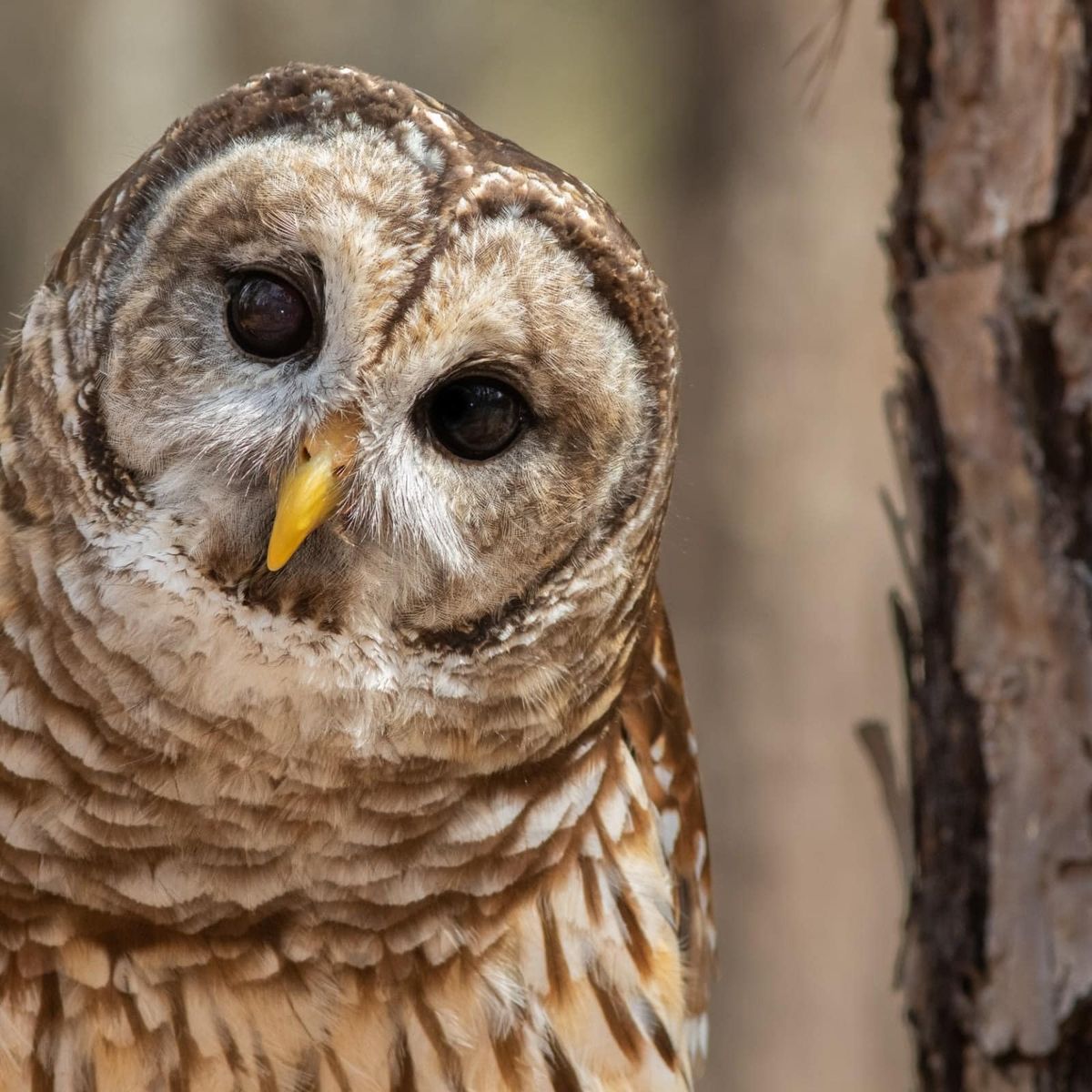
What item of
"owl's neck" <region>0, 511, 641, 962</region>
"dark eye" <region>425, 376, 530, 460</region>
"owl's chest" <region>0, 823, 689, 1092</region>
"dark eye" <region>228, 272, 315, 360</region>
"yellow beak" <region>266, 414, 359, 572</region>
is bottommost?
"owl's chest" <region>0, 823, 689, 1092</region>

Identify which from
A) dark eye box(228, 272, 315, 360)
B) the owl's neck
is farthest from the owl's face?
the owl's neck

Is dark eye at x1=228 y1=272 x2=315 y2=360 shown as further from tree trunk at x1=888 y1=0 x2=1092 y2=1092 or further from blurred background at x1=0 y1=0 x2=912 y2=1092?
blurred background at x1=0 y1=0 x2=912 y2=1092

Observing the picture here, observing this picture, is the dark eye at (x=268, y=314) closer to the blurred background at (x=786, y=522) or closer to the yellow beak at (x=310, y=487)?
the yellow beak at (x=310, y=487)

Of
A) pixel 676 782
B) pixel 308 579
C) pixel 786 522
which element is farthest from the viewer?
pixel 786 522

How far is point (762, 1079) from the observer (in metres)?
4.36

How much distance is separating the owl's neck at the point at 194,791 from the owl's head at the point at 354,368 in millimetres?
89

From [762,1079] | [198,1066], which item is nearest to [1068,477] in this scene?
[198,1066]

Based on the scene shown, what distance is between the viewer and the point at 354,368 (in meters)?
1.56

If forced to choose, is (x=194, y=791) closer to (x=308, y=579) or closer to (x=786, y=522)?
(x=308, y=579)

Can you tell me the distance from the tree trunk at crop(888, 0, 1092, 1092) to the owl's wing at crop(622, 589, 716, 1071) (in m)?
0.45

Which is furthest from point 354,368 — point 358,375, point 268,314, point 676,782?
point 676,782

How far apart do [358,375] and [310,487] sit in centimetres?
13

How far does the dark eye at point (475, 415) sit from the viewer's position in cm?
164

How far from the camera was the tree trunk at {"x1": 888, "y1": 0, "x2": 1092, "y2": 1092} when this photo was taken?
2.02 metres
